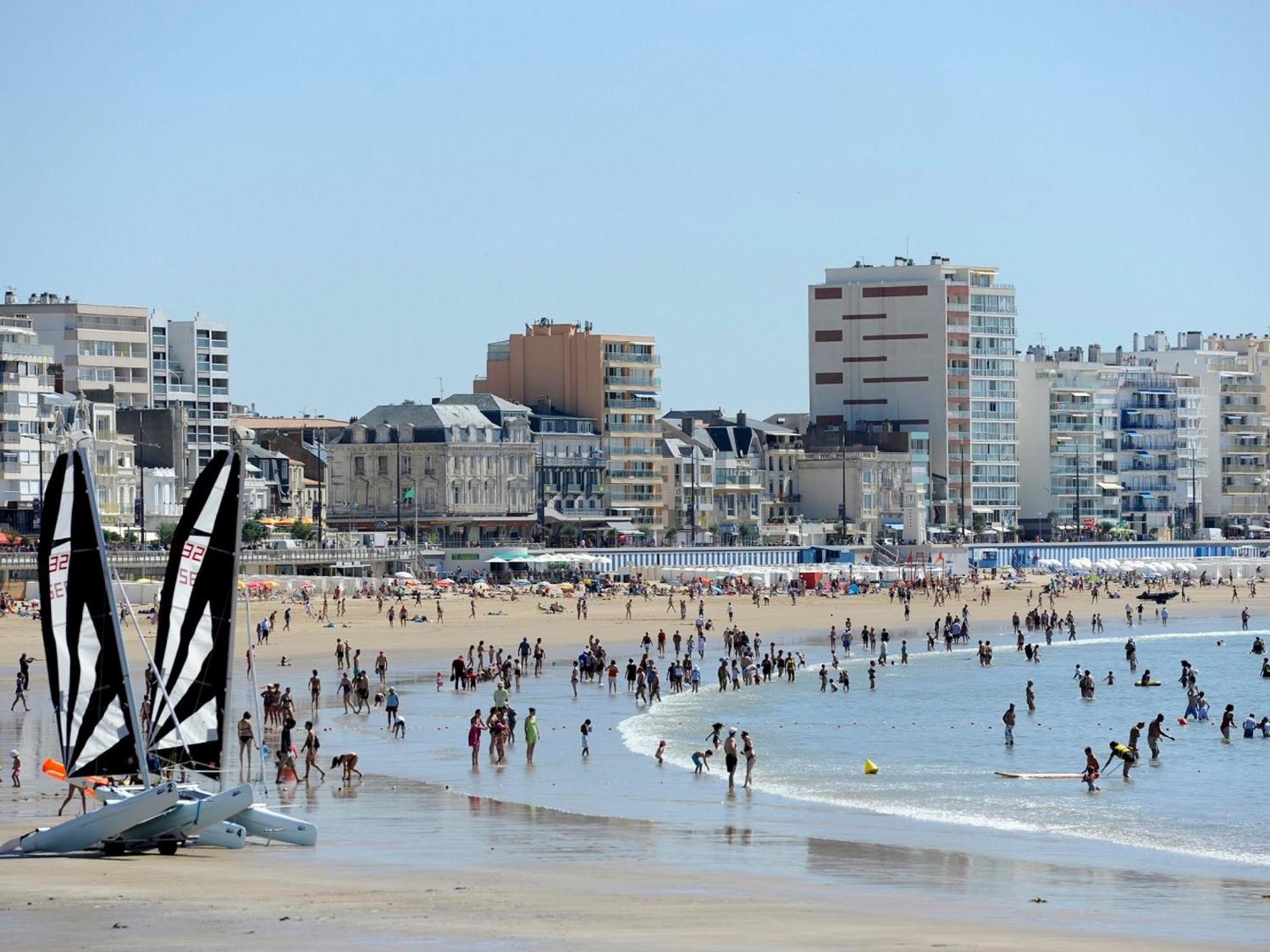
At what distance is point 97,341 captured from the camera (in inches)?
4363

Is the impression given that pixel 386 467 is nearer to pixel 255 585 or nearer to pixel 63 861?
pixel 255 585

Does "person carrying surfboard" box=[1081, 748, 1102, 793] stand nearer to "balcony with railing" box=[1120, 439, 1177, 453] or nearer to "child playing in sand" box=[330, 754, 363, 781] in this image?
"child playing in sand" box=[330, 754, 363, 781]

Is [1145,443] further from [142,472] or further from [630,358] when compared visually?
[142,472]

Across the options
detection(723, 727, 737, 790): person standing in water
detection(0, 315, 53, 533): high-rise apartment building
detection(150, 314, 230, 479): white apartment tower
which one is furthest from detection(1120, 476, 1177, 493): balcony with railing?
detection(723, 727, 737, 790): person standing in water

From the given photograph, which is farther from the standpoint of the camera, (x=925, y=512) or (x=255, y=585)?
(x=925, y=512)

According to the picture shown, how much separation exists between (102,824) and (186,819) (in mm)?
885

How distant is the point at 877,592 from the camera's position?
344 ft

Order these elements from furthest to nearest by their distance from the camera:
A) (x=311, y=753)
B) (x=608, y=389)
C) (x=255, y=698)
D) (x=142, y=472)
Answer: (x=608, y=389), (x=142, y=472), (x=311, y=753), (x=255, y=698)

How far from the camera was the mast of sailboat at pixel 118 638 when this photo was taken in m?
22.8

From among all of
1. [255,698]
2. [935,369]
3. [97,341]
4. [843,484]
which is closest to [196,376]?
[97,341]

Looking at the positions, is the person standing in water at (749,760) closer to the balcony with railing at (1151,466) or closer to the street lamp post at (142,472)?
the street lamp post at (142,472)

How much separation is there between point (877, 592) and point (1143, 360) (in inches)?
3043

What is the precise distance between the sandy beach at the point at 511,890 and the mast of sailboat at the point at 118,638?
3.38 ft

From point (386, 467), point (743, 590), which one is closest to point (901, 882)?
point (743, 590)
